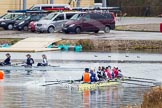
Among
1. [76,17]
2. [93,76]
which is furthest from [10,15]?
[93,76]

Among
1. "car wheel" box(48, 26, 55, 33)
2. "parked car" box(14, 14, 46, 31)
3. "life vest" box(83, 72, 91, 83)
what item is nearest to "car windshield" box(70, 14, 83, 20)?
"car wheel" box(48, 26, 55, 33)

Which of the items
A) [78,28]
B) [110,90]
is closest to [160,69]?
[110,90]

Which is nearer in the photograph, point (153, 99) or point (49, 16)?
point (153, 99)

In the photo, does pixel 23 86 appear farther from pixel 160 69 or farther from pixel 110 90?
pixel 160 69

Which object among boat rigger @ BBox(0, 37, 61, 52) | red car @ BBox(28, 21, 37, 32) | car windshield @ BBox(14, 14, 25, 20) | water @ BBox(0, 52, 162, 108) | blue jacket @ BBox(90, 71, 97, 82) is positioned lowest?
water @ BBox(0, 52, 162, 108)

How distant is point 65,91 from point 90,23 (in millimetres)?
31047

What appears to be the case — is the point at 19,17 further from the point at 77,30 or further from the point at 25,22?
the point at 77,30

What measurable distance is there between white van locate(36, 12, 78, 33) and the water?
16.1 metres

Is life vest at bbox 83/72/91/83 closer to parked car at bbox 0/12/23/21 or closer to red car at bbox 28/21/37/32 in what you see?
red car at bbox 28/21/37/32

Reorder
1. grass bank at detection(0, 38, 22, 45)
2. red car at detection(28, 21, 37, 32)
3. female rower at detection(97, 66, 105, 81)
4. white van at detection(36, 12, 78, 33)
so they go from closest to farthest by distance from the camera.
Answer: female rower at detection(97, 66, 105, 81)
grass bank at detection(0, 38, 22, 45)
white van at detection(36, 12, 78, 33)
red car at detection(28, 21, 37, 32)

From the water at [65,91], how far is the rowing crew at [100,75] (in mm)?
750

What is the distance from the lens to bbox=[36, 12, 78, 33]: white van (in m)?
63.4

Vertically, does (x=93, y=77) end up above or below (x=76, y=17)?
below

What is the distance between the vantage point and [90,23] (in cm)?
6341
